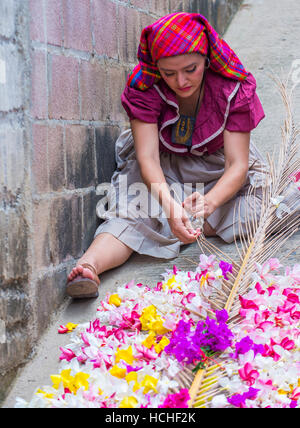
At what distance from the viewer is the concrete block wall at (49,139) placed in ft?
5.93

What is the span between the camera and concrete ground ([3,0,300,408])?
1910 millimetres

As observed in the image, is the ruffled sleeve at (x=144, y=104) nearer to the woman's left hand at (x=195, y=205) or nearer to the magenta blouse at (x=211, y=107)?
the magenta blouse at (x=211, y=107)

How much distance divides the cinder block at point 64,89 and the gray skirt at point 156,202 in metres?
0.41

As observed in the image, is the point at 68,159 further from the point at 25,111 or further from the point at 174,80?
the point at 174,80

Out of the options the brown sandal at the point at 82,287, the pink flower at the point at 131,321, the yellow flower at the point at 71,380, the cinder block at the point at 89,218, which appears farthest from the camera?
the cinder block at the point at 89,218

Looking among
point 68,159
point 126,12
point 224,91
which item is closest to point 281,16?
point 126,12

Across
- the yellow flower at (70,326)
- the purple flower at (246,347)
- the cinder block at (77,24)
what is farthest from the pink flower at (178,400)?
the cinder block at (77,24)

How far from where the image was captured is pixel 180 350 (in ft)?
4.95

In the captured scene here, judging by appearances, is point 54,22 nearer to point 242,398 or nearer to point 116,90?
point 116,90

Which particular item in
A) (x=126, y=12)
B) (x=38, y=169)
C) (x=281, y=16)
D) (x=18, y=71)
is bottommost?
(x=38, y=169)

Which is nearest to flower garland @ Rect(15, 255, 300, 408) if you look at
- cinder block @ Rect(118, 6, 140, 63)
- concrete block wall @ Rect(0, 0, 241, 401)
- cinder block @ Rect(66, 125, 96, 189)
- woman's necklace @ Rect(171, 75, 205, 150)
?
concrete block wall @ Rect(0, 0, 241, 401)

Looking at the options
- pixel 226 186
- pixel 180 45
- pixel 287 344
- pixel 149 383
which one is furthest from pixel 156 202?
pixel 149 383

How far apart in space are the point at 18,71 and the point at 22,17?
178 mm

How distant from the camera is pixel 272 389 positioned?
4.75ft
